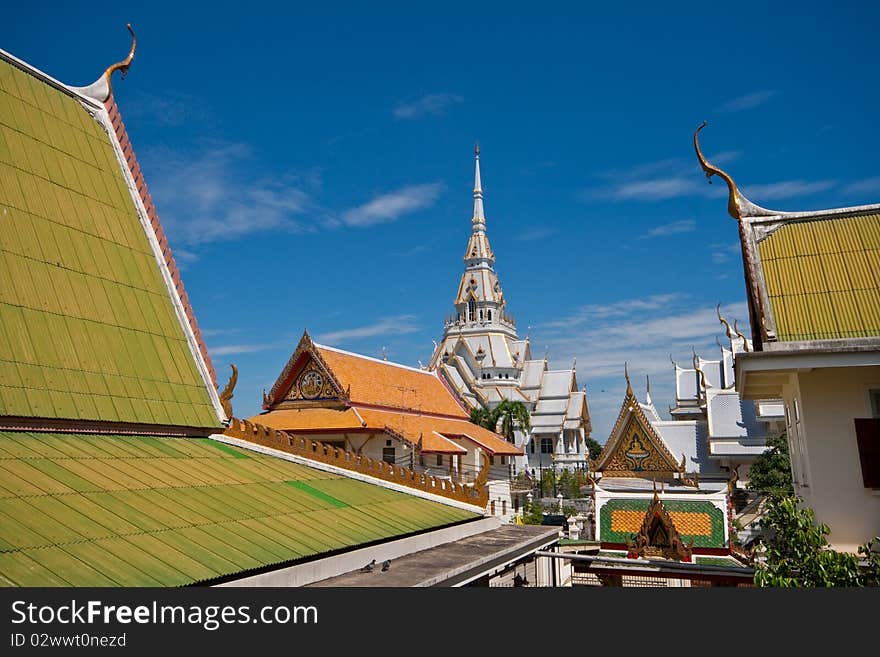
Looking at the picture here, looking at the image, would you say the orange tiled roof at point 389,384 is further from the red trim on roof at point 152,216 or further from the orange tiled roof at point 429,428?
the red trim on roof at point 152,216

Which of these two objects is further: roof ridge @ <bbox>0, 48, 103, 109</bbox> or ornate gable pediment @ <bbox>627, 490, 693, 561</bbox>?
ornate gable pediment @ <bbox>627, 490, 693, 561</bbox>

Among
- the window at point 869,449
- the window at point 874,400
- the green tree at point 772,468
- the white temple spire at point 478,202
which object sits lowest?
the window at point 869,449

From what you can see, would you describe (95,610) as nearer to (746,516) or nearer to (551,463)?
(746,516)

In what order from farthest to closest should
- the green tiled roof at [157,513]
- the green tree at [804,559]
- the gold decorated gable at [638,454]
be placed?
the gold decorated gable at [638,454]
the green tree at [804,559]
the green tiled roof at [157,513]

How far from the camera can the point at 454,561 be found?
8516mm

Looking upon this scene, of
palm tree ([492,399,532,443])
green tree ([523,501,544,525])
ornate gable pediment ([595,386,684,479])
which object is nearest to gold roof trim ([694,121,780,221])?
ornate gable pediment ([595,386,684,479])

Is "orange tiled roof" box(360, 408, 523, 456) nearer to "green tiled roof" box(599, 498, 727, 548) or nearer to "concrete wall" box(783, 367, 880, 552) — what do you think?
"green tiled roof" box(599, 498, 727, 548)

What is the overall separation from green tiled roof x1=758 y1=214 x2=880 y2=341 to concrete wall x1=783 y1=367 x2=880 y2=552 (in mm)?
467

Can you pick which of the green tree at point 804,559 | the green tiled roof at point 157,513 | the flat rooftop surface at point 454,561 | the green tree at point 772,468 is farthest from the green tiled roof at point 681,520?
the green tree at point 804,559

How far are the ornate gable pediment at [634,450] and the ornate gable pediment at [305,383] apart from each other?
9.93 meters

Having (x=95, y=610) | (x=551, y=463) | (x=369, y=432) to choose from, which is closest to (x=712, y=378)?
(x=369, y=432)

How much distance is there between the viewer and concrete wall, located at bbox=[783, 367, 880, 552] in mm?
6578

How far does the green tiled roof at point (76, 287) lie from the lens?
748cm

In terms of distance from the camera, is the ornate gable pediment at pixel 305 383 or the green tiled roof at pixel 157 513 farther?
the ornate gable pediment at pixel 305 383
